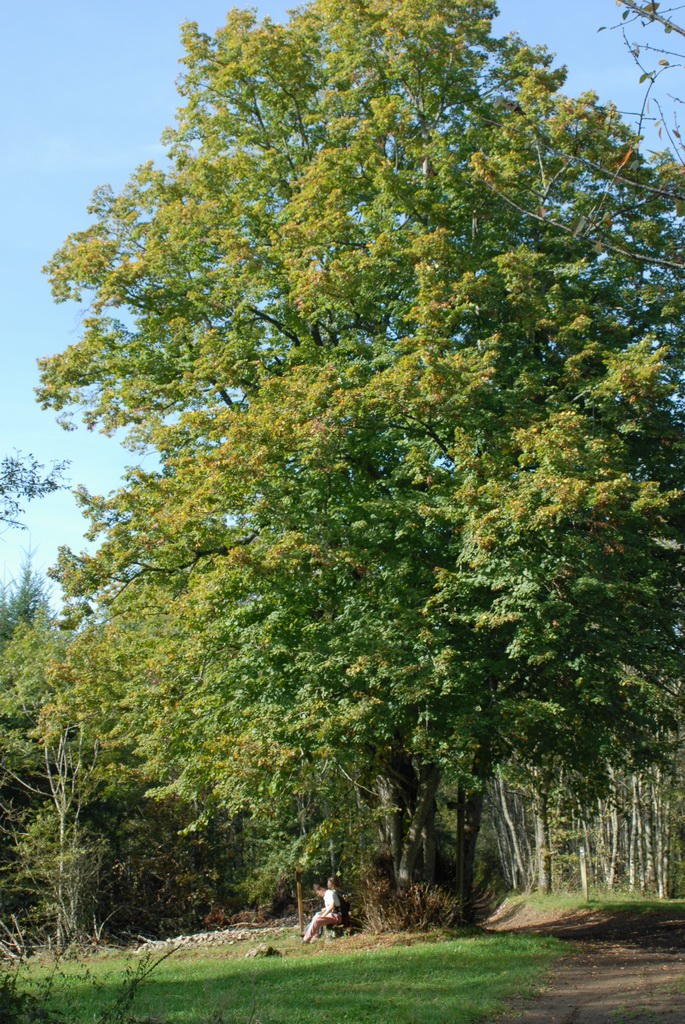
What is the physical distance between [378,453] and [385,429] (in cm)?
61

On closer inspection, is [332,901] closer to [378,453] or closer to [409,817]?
[409,817]

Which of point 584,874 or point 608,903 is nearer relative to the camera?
point 608,903

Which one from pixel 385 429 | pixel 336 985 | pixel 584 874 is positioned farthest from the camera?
pixel 584 874

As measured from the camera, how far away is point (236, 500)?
13.4 meters

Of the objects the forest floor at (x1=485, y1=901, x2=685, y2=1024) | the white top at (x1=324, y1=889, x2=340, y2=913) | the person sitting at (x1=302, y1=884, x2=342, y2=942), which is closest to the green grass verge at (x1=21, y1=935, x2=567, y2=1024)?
the forest floor at (x1=485, y1=901, x2=685, y2=1024)

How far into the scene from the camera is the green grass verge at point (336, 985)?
7.35m

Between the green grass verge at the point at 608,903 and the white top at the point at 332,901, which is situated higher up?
the white top at the point at 332,901

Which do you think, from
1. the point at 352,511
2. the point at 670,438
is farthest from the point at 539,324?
the point at 352,511

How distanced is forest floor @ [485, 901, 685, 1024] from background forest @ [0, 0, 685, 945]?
1.99 meters

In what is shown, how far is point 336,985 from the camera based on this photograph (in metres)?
9.29

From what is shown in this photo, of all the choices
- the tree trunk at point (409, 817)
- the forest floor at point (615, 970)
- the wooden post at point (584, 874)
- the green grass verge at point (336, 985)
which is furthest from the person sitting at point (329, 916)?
the wooden post at point (584, 874)

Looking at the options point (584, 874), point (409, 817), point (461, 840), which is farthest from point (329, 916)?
point (584, 874)

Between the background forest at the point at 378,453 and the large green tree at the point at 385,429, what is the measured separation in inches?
2.4

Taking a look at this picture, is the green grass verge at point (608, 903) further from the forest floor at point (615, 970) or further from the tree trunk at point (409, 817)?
the tree trunk at point (409, 817)
